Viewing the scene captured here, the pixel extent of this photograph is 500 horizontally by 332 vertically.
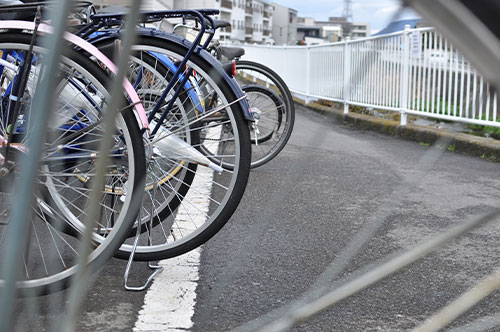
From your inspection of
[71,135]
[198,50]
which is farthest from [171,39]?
[71,135]

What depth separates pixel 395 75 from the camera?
6348 mm

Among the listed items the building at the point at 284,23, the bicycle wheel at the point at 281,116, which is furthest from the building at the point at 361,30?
the bicycle wheel at the point at 281,116

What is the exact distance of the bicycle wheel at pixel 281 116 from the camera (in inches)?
218

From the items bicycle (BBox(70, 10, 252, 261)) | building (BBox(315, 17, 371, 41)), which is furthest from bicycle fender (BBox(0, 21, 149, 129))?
building (BBox(315, 17, 371, 41))

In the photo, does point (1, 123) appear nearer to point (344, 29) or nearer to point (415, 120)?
point (344, 29)

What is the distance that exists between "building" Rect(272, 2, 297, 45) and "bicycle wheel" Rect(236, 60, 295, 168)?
4.60m

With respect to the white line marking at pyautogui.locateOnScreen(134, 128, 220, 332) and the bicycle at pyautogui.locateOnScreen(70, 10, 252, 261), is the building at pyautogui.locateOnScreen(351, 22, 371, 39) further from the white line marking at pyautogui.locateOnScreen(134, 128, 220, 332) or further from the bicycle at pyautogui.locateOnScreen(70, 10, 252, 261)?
the bicycle at pyautogui.locateOnScreen(70, 10, 252, 261)

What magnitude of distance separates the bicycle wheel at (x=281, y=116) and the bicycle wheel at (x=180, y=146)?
241cm

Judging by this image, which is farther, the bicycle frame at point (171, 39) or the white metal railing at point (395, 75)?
the bicycle frame at point (171, 39)

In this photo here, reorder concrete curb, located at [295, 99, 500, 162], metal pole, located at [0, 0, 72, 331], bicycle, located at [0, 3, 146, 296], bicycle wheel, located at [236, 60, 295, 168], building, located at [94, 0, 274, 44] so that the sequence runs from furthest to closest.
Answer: concrete curb, located at [295, 99, 500, 162], bicycle wheel, located at [236, 60, 295, 168], bicycle, located at [0, 3, 146, 296], building, located at [94, 0, 274, 44], metal pole, located at [0, 0, 72, 331]

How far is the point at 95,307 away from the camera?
2352 mm

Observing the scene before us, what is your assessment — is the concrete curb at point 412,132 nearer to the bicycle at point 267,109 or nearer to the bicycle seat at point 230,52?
the bicycle at point 267,109

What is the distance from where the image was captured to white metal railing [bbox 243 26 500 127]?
0.50 m

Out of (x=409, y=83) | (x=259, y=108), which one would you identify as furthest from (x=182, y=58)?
(x=409, y=83)
